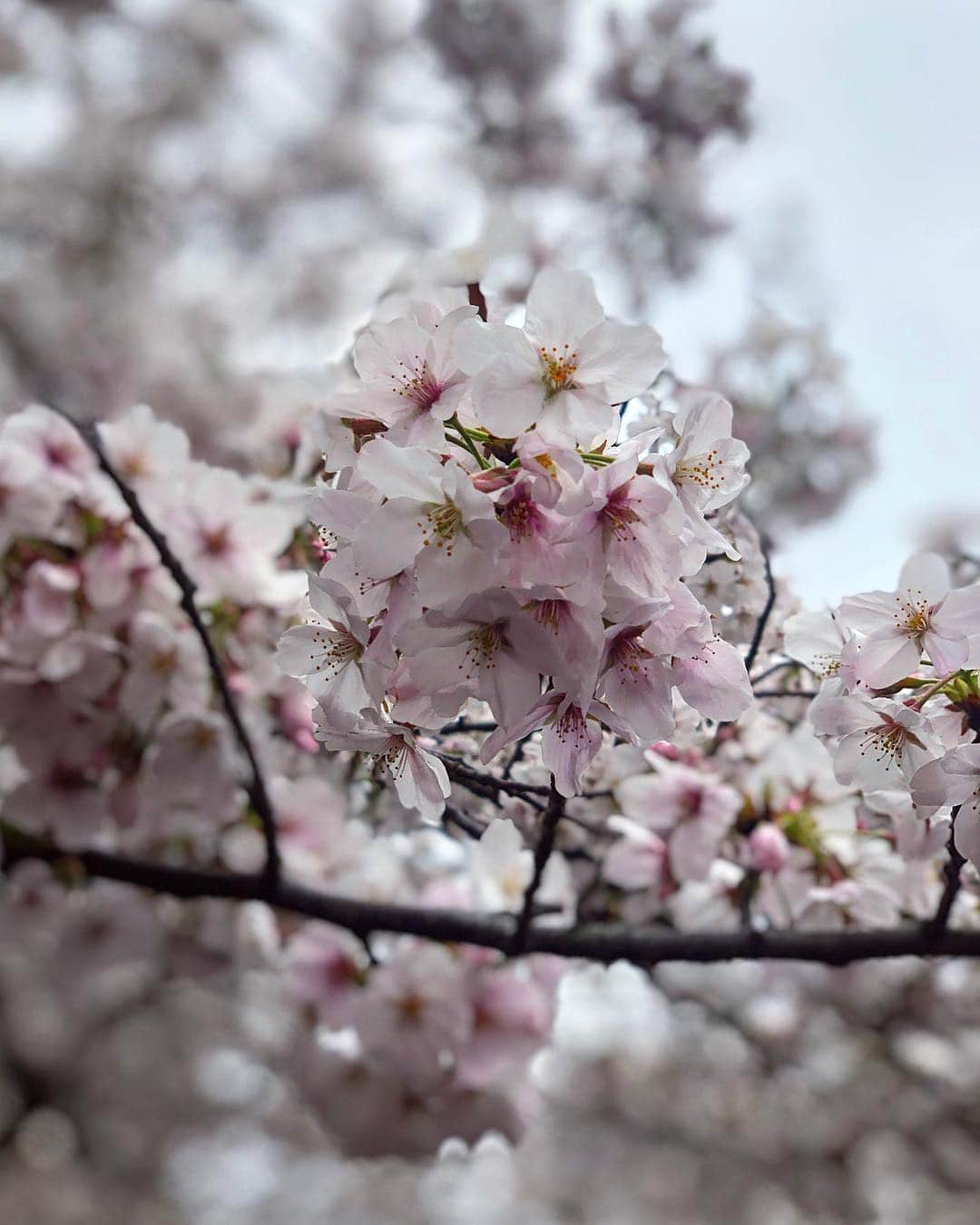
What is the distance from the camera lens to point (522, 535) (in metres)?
0.52

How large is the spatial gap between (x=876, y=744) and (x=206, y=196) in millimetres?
3500

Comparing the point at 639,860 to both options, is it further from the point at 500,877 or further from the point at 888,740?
the point at 888,740

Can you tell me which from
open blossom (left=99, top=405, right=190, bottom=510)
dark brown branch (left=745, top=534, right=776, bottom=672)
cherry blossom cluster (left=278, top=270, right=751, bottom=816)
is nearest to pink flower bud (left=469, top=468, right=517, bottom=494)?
cherry blossom cluster (left=278, top=270, right=751, bottom=816)

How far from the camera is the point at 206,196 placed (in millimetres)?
3592

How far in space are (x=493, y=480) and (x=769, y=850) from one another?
2.78 ft

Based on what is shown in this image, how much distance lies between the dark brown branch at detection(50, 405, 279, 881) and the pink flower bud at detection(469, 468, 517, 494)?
0.53m

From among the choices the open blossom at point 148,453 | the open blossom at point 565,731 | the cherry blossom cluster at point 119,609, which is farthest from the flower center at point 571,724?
the open blossom at point 148,453

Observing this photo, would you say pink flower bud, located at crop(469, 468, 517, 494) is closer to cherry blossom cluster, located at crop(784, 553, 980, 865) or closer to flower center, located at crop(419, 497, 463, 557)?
flower center, located at crop(419, 497, 463, 557)

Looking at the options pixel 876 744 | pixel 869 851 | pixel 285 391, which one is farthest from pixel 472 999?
pixel 876 744

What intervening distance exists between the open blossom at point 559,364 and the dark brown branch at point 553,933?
0.65 m

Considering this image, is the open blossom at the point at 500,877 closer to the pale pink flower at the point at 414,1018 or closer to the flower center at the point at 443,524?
the pale pink flower at the point at 414,1018

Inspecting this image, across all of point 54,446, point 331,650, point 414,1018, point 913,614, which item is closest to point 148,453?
point 54,446

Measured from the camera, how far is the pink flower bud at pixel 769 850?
123 cm

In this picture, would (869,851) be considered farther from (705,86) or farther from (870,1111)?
(870,1111)
